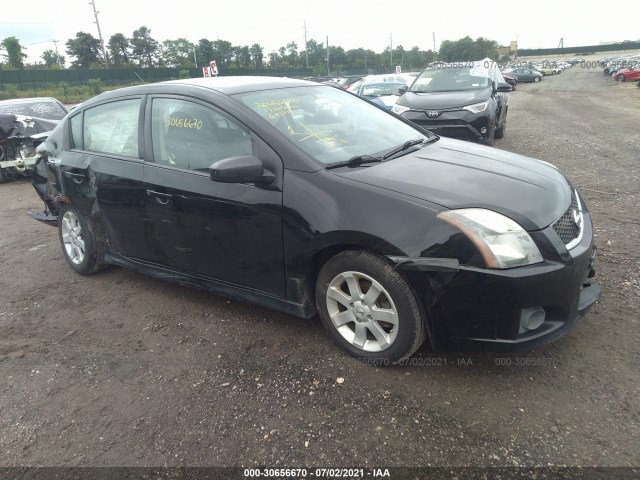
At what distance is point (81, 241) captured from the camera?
429 cm

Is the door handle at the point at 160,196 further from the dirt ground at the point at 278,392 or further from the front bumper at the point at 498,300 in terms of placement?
the front bumper at the point at 498,300

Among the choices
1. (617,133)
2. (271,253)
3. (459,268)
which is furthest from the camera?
(617,133)

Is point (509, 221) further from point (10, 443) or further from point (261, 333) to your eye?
point (10, 443)

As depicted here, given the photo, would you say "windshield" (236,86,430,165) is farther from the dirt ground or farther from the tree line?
the tree line

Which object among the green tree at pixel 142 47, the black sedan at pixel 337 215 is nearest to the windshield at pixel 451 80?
the black sedan at pixel 337 215

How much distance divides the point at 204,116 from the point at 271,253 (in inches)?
42.9

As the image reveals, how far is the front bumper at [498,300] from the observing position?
2338 millimetres

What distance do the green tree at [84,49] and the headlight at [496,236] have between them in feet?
270

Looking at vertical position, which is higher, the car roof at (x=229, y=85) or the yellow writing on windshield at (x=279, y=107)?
the car roof at (x=229, y=85)

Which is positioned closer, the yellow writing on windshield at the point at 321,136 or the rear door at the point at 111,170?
the yellow writing on windshield at the point at 321,136

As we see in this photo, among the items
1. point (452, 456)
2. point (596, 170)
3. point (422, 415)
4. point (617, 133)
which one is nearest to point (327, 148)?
point (422, 415)

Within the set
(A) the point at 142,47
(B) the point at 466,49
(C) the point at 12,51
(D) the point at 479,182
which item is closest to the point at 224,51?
(A) the point at 142,47

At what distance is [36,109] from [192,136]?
27.6ft

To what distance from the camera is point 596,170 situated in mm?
7023
